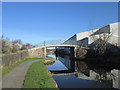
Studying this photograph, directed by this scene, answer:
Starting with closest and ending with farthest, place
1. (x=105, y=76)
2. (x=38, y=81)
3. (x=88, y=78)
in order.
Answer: (x=38, y=81)
(x=88, y=78)
(x=105, y=76)

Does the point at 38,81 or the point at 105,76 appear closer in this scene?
the point at 38,81

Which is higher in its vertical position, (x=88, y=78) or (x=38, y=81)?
(x=38, y=81)

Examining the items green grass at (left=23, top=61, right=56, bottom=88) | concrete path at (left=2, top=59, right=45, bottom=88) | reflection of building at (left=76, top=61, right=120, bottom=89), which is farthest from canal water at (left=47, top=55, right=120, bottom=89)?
concrete path at (left=2, top=59, right=45, bottom=88)

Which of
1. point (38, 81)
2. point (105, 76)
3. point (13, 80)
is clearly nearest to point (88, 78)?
point (105, 76)

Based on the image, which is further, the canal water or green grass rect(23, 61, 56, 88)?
the canal water

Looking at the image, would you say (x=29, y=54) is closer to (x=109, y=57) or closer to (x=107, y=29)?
(x=109, y=57)

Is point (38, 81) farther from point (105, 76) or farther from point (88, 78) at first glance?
point (105, 76)

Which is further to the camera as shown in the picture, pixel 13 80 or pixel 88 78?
pixel 88 78

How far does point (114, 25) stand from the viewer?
40.3 meters

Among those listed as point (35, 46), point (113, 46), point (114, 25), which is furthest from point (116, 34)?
point (35, 46)

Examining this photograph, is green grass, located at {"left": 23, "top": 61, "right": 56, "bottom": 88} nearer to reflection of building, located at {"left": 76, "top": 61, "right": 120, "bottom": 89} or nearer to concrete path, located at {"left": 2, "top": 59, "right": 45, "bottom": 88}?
concrete path, located at {"left": 2, "top": 59, "right": 45, "bottom": 88}

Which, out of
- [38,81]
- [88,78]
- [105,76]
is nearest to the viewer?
[38,81]

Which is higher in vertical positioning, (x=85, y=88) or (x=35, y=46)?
(x=35, y=46)

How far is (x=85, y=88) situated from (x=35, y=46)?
2881 centimetres
